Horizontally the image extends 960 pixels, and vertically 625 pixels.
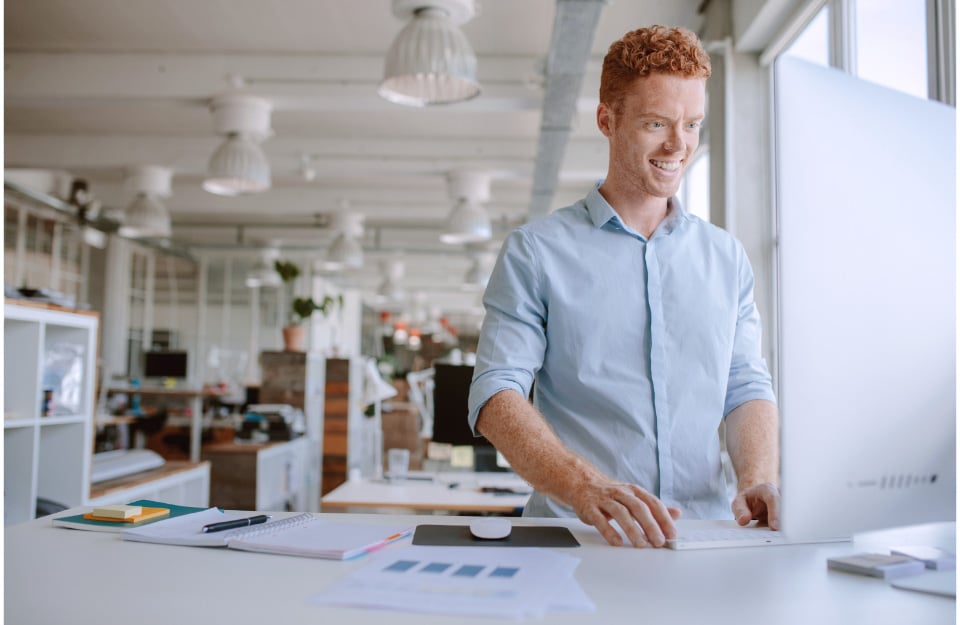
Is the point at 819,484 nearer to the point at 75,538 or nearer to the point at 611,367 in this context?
the point at 611,367

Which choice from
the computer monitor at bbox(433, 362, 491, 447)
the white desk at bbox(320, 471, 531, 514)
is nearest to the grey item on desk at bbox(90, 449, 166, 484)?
the white desk at bbox(320, 471, 531, 514)

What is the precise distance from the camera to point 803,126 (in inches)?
34.0

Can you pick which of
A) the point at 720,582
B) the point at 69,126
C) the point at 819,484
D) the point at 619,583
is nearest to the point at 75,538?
the point at 619,583

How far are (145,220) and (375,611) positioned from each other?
762 cm

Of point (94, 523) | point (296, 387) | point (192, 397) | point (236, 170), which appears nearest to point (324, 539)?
point (94, 523)

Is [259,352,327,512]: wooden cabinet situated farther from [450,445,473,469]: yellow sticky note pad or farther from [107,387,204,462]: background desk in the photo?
[450,445,473,469]: yellow sticky note pad

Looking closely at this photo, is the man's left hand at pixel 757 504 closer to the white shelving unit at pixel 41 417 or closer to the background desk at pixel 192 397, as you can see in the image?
the white shelving unit at pixel 41 417

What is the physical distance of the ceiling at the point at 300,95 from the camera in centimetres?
591

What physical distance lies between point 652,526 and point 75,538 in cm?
86

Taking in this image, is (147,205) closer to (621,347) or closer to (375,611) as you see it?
(621,347)

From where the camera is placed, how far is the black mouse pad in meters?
1.13

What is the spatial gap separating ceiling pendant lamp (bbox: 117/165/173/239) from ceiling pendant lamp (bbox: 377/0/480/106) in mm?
4524

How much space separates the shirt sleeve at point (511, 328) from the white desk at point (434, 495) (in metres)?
1.70

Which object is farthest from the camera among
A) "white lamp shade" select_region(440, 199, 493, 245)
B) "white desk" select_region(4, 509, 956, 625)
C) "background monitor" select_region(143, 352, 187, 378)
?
"background monitor" select_region(143, 352, 187, 378)
